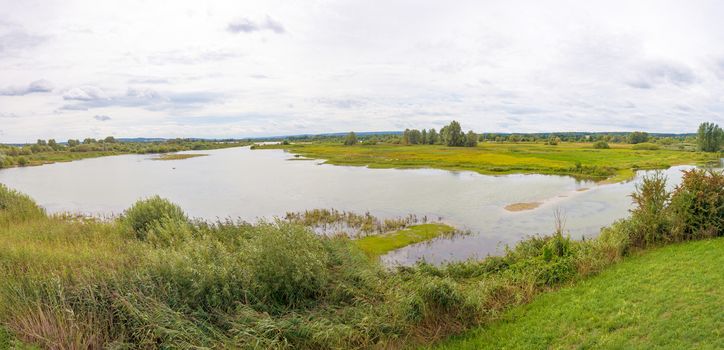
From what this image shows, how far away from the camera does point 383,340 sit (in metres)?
7.61

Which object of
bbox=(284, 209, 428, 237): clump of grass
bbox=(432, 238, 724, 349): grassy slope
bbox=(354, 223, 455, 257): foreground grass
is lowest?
bbox=(354, 223, 455, 257): foreground grass

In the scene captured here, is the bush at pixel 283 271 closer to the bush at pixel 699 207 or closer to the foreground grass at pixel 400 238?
the foreground grass at pixel 400 238

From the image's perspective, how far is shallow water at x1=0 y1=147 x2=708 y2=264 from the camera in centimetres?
2145

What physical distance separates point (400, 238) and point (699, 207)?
11932mm

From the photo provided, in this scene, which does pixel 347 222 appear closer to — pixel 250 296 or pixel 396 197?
pixel 396 197

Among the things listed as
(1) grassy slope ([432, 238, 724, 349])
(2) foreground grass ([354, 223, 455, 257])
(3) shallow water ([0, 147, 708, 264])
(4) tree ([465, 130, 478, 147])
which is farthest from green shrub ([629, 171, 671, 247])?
(4) tree ([465, 130, 478, 147])

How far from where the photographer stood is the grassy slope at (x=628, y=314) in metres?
6.53

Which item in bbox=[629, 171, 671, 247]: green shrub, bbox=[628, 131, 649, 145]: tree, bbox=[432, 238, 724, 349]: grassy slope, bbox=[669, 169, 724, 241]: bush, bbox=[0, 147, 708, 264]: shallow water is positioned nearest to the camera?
bbox=[432, 238, 724, 349]: grassy slope

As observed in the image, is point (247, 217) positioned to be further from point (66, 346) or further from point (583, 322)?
point (583, 322)

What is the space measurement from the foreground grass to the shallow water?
719 mm

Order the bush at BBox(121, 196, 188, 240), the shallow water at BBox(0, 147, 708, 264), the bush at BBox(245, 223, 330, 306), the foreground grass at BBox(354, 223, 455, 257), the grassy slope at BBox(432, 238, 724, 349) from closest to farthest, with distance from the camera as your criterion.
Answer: the grassy slope at BBox(432, 238, 724, 349) < the bush at BBox(245, 223, 330, 306) < the bush at BBox(121, 196, 188, 240) < the foreground grass at BBox(354, 223, 455, 257) < the shallow water at BBox(0, 147, 708, 264)

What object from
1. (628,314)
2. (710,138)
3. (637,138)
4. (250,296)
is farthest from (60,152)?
(637,138)

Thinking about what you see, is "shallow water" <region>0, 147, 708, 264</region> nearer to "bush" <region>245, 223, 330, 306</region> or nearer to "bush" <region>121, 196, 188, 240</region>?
"bush" <region>245, 223, 330, 306</region>

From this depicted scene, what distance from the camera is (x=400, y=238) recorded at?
19734 mm
